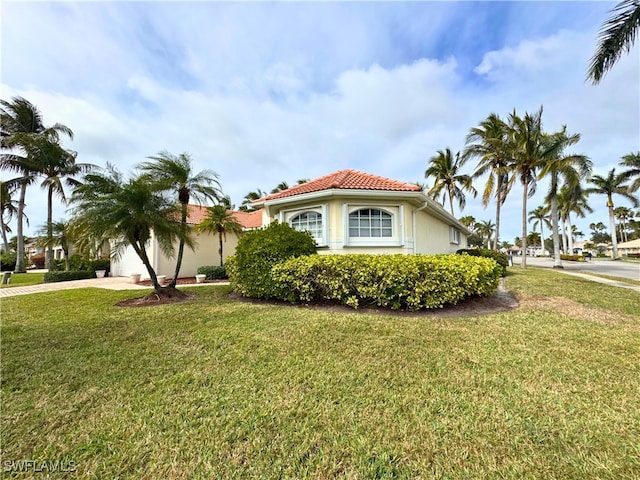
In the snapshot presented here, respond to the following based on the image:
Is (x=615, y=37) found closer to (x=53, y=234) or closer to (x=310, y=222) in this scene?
(x=310, y=222)

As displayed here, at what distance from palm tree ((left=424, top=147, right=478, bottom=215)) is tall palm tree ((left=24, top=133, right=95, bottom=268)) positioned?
91.4ft

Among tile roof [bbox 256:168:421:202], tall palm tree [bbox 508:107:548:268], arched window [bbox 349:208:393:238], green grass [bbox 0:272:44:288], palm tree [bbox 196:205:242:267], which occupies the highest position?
tall palm tree [bbox 508:107:548:268]

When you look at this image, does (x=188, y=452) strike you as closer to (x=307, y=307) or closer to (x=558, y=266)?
(x=307, y=307)

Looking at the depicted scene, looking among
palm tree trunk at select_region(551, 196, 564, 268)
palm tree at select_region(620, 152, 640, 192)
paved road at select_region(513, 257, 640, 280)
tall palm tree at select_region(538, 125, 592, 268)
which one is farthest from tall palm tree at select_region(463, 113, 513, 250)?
palm tree at select_region(620, 152, 640, 192)

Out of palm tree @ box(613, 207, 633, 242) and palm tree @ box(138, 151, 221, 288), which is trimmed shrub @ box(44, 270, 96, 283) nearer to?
palm tree @ box(138, 151, 221, 288)

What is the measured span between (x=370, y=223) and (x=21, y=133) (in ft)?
80.4

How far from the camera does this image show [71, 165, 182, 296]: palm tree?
7.46 metres

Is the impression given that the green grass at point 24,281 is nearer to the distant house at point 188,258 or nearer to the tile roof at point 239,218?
the distant house at point 188,258

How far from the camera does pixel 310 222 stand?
1120 centimetres

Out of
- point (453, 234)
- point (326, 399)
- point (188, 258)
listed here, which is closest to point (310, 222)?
point (326, 399)

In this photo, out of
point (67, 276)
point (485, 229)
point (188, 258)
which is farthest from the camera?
point (485, 229)

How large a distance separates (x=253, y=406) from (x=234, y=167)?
17.4 metres

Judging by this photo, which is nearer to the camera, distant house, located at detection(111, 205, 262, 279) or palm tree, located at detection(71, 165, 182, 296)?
palm tree, located at detection(71, 165, 182, 296)

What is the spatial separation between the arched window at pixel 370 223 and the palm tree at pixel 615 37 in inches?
286
